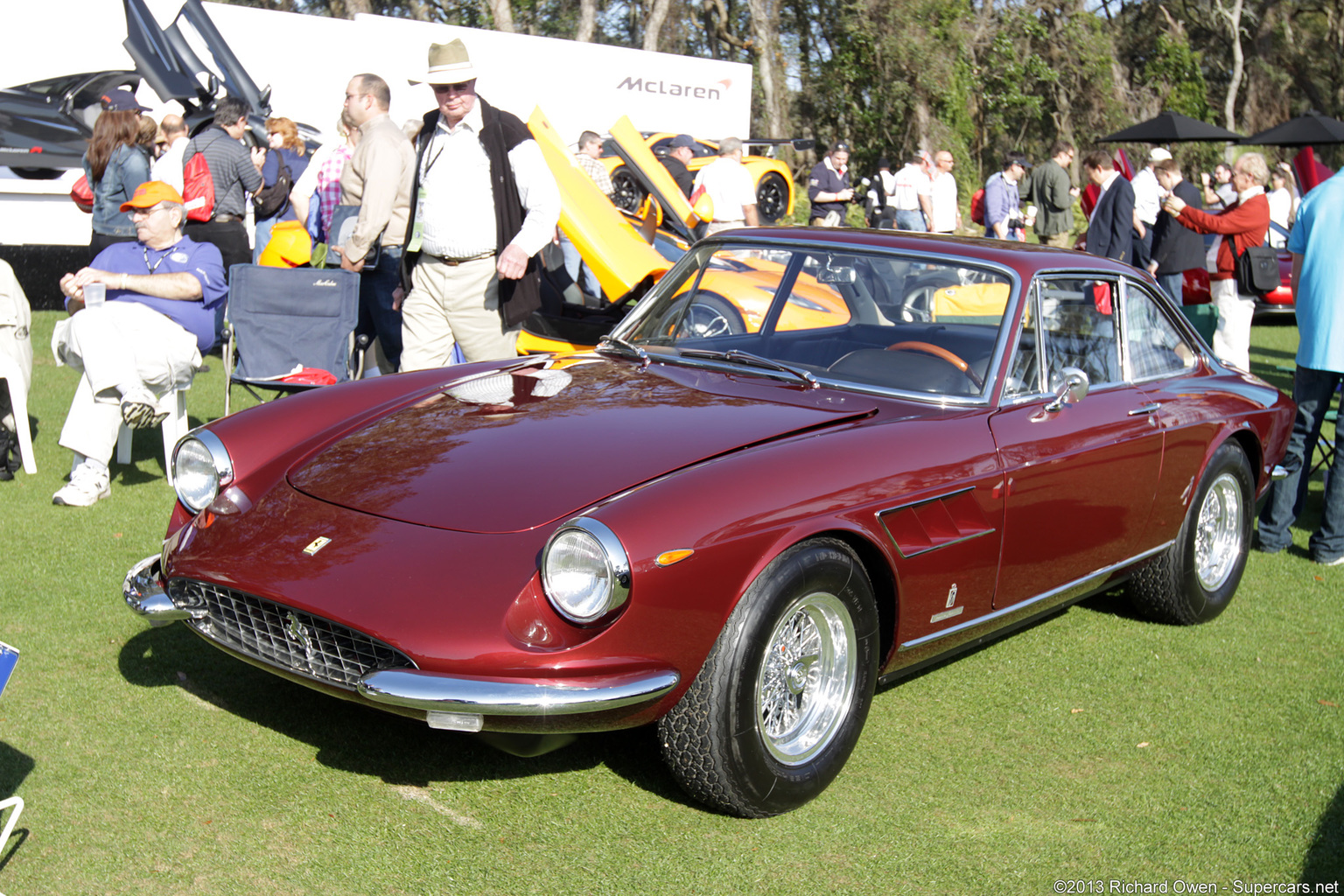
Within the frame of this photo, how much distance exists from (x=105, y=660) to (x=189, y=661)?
0.26 m

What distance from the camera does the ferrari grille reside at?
2.88 m

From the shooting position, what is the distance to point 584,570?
279cm

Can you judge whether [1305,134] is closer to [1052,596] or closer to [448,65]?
[448,65]

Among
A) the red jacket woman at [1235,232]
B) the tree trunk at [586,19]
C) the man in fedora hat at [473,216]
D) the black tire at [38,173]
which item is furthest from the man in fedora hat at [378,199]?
the tree trunk at [586,19]

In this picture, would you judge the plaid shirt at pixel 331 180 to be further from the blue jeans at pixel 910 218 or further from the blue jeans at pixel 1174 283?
the blue jeans at pixel 910 218

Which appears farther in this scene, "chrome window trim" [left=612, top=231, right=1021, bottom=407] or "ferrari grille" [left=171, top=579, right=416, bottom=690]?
"chrome window trim" [left=612, top=231, right=1021, bottom=407]

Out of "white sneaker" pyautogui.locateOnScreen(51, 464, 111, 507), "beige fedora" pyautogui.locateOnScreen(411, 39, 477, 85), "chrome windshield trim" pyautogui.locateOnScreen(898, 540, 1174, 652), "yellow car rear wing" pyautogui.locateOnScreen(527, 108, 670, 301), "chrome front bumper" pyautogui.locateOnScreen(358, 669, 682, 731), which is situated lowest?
"white sneaker" pyautogui.locateOnScreen(51, 464, 111, 507)

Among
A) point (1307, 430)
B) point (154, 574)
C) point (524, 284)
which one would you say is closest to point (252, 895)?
point (154, 574)

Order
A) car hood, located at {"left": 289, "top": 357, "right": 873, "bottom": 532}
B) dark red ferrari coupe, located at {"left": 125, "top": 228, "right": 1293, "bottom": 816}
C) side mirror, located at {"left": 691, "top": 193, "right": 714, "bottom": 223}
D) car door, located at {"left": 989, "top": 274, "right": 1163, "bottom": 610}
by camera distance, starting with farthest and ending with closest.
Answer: side mirror, located at {"left": 691, "top": 193, "right": 714, "bottom": 223}
car door, located at {"left": 989, "top": 274, "right": 1163, "bottom": 610}
car hood, located at {"left": 289, "top": 357, "right": 873, "bottom": 532}
dark red ferrari coupe, located at {"left": 125, "top": 228, "right": 1293, "bottom": 816}

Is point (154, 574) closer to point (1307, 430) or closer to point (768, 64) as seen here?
point (1307, 430)

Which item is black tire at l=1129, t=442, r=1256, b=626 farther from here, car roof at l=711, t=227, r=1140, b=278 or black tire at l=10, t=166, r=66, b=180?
black tire at l=10, t=166, r=66, b=180

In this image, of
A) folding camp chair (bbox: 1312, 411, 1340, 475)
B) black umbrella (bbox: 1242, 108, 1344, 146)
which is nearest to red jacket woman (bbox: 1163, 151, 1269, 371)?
folding camp chair (bbox: 1312, 411, 1340, 475)

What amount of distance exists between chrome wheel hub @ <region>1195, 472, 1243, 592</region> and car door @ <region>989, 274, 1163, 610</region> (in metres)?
0.77

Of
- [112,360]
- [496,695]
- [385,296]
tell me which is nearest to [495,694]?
[496,695]
